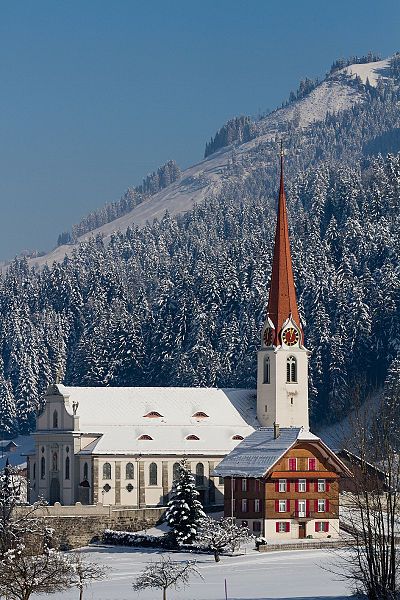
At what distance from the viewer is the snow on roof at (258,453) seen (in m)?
104

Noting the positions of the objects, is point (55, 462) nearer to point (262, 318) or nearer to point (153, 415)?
point (153, 415)

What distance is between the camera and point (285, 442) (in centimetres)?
10538

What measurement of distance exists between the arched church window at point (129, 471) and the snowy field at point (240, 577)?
45.5 ft

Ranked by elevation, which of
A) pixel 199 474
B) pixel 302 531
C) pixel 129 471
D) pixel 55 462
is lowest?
pixel 302 531

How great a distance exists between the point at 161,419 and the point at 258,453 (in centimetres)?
1350

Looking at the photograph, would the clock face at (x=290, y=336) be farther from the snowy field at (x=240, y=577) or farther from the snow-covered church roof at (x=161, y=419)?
the snowy field at (x=240, y=577)

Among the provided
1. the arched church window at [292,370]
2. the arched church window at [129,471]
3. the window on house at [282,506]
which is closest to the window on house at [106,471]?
the arched church window at [129,471]

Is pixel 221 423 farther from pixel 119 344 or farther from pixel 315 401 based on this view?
pixel 119 344

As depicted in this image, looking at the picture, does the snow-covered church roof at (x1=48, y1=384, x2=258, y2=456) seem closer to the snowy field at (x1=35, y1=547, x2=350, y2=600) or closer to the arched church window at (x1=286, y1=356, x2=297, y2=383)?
the arched church window at (x1=286, y1=356, x2=297, y2=383)

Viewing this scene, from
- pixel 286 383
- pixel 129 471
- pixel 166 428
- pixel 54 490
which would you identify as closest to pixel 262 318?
pixel 286 383

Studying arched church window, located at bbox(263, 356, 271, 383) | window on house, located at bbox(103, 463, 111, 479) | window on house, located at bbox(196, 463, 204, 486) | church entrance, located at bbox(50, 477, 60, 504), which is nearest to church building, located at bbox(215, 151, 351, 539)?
window on house, located at bbox(196, 463, 204, 486)

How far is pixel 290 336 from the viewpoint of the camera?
11919 cm

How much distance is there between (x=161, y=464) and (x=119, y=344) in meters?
68.9

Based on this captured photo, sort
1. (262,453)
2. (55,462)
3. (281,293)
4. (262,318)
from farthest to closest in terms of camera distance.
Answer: (262,318)
(281,293)
(55,462)
(262,453)
